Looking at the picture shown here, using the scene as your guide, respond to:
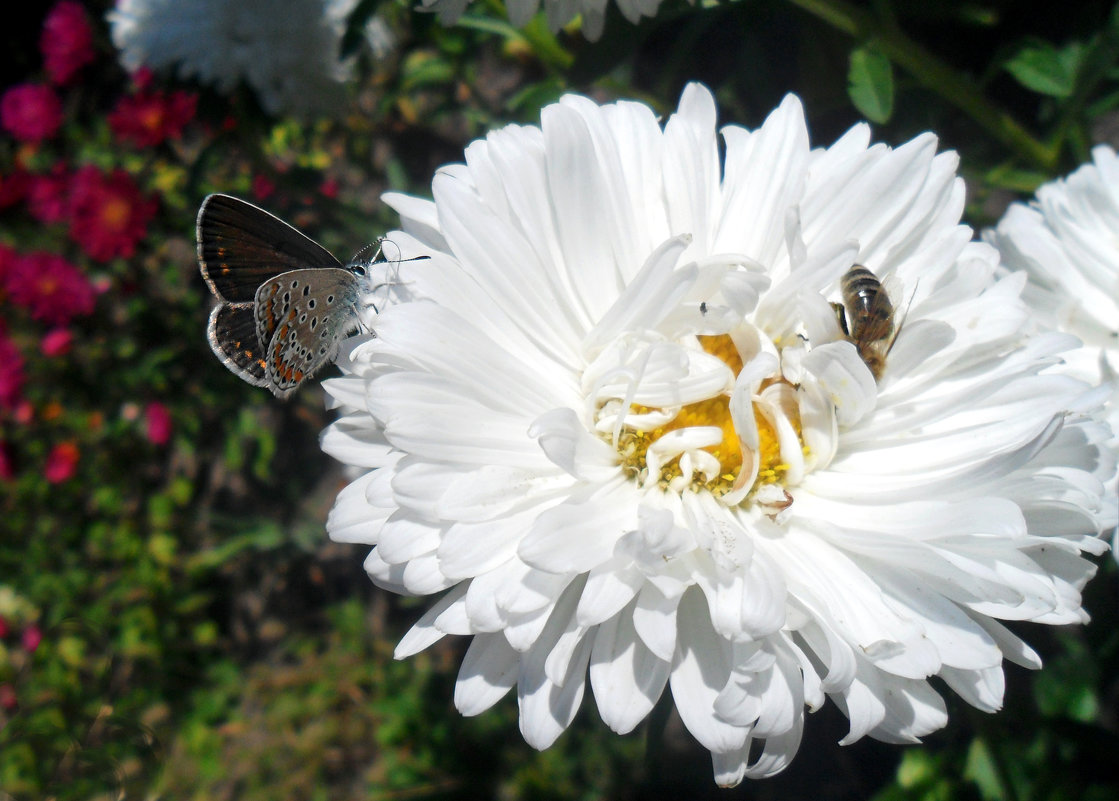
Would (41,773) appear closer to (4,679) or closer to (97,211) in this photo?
(4,679)

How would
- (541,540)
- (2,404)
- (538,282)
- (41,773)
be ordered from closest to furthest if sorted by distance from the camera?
(541,540)
(538,282)
(41,773)
(2,404)

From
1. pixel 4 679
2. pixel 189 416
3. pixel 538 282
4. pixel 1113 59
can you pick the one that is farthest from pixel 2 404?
pixel 1113 59

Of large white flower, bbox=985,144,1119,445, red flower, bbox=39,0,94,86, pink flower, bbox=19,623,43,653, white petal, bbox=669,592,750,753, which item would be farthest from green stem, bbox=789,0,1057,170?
pink flower, bbox=19,623,43,653

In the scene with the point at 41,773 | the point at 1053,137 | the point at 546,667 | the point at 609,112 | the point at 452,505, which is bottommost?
the point at 41,773

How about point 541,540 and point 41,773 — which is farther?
point 41,773

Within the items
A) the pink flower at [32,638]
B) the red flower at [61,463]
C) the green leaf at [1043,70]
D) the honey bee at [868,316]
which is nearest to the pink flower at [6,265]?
the red flower at [61,463]

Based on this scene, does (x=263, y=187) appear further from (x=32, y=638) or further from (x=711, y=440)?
(x=32, y=638)

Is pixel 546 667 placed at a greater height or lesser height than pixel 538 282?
lesser
